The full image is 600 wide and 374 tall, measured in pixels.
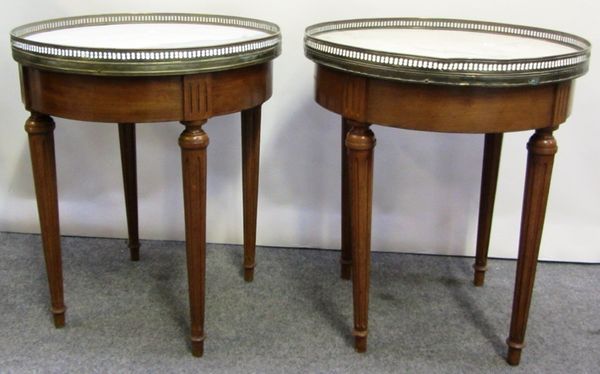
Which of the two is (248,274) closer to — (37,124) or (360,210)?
(360,210)

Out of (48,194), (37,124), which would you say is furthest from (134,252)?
(37,124)

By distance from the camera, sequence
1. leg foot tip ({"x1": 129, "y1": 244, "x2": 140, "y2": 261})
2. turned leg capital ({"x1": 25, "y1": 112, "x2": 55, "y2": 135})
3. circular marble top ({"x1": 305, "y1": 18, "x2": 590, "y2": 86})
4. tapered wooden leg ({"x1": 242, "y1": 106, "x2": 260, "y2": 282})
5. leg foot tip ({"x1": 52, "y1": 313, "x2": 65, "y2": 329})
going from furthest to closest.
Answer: leg foot tip ({"x1": 129, "y1": 244, "x2": 140, "y2": 261}), tapered wooden leg ({"x1": 242, "y1": 106, "x2": 260, "y2": 282}), leg foot tip ({"x1": 52, "y1": 313, "x2": 65, "y2": 329}), turned leg capital ({"x1": 25, "y1": 112, "x2": 55, "y2": 135}), circular marble top ({"x1": 305, "y1": 18, "x2": 590, "y2": 86})

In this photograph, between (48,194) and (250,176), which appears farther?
(250,176)

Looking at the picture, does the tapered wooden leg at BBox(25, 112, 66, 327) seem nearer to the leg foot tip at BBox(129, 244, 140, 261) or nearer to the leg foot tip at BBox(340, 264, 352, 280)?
the leg foot tip at BBox(129, 244, 140, 261)

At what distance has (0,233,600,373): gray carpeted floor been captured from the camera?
153 cm

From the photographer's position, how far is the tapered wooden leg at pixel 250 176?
5.73 ft

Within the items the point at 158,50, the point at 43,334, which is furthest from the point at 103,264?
the point at 158,50

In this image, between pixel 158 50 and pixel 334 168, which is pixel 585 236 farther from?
pixel 158 50

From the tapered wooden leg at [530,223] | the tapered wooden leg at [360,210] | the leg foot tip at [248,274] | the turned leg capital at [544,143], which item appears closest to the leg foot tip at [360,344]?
the tapered wooden leg at [360,210]

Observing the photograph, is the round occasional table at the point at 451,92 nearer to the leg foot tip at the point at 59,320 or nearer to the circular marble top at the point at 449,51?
the circular marble top at the point at 449,51

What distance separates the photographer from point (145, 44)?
56.4 inches

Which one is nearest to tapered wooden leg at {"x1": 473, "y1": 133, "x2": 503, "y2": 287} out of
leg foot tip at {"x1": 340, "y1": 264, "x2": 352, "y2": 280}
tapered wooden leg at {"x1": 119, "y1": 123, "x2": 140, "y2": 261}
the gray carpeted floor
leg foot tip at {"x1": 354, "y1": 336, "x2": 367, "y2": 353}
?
the gray carpeted floor

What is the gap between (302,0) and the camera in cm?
191

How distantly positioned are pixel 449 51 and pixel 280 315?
710mm
